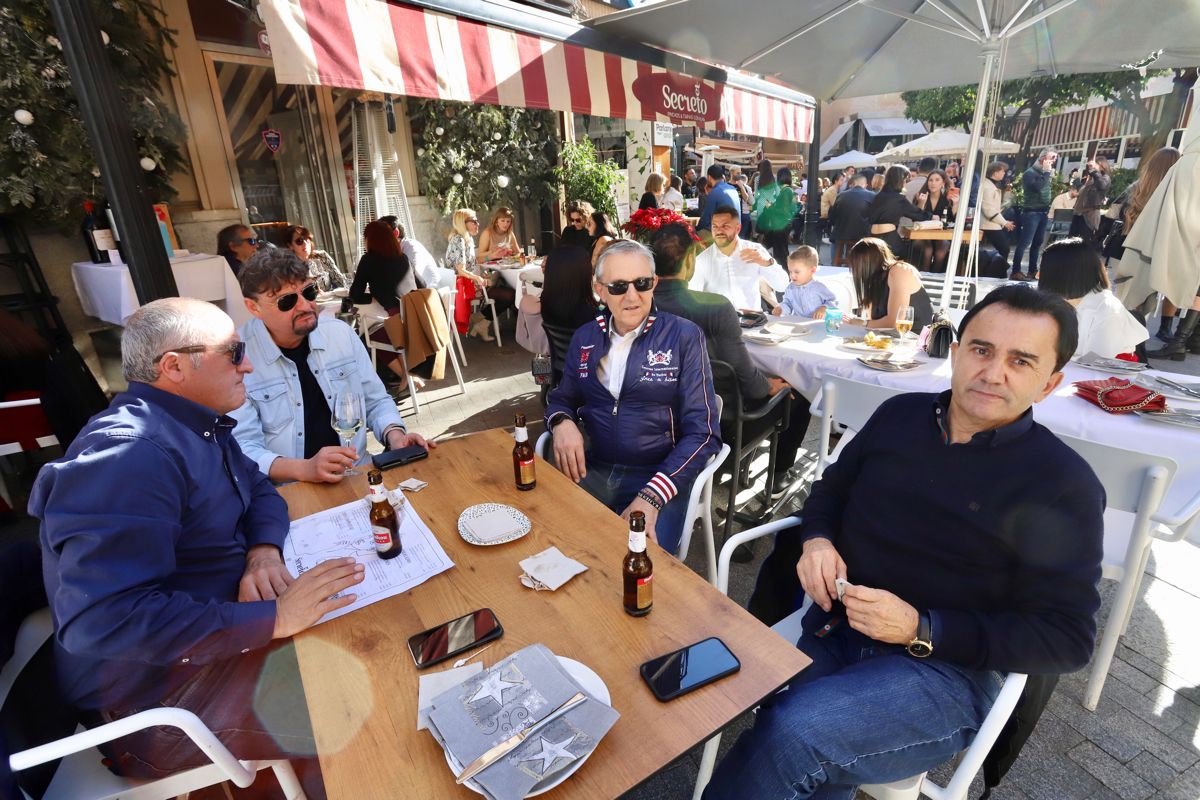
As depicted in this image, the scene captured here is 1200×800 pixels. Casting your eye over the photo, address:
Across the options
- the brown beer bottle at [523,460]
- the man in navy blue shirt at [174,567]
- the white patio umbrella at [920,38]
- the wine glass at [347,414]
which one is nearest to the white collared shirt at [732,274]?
the white patio umbrella at [920,38]

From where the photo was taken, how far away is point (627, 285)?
2361 mm

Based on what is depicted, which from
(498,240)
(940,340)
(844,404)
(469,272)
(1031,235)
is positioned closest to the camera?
(844,404)

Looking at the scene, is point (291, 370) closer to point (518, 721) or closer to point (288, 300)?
point (288, 300)

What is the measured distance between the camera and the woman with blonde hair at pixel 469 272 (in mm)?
6664

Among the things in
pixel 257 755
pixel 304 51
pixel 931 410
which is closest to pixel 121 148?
pixel 304 51

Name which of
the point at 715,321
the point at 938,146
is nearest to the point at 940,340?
the point at 715,321

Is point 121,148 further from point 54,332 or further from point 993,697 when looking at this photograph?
point 54,332

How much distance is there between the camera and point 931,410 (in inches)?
65.7

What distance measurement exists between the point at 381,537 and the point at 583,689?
720mm

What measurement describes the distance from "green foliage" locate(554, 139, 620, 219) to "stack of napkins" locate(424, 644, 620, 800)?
30.0 ft

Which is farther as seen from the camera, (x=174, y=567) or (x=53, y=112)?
(x=53, y=112)

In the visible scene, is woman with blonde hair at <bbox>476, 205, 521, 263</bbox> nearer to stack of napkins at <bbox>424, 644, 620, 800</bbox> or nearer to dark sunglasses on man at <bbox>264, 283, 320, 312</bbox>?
dark sunglasses on man at <bbox>264, 283, 320, 312</bbox>

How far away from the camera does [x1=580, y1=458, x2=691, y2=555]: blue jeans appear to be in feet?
7.72

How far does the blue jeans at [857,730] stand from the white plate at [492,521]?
0.76 m
